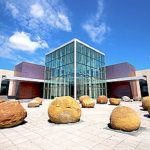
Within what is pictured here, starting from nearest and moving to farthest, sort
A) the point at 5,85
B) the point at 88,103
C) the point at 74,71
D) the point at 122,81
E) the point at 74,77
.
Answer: the point at 88,103 < the point at 74,77 < the point at 74,71 < the point at 122,81 < the point at 5,85

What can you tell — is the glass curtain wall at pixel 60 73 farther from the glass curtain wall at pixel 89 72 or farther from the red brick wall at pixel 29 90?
the red brick wall at pixel 29 90

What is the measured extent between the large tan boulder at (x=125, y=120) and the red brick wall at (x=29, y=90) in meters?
30.5

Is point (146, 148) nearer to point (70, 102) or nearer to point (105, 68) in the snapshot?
point (70, 102)

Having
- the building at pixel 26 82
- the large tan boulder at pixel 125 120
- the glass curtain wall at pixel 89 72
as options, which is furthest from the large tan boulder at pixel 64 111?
the building at pixel 26 82

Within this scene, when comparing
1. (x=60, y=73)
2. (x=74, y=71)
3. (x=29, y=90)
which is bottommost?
(x=29, y=90)

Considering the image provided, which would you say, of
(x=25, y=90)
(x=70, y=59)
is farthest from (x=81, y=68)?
(x=25, y=90)

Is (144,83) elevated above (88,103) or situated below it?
Result: above

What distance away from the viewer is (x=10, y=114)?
21.5 ft

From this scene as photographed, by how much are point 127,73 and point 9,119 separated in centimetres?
3083

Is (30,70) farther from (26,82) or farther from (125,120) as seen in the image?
(125,120)

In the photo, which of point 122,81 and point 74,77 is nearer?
point 74,77

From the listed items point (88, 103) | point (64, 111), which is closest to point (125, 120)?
point (64, 111)

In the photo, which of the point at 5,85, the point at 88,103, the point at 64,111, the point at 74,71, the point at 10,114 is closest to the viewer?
the point at 10,114

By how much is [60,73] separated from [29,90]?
1063 cm
